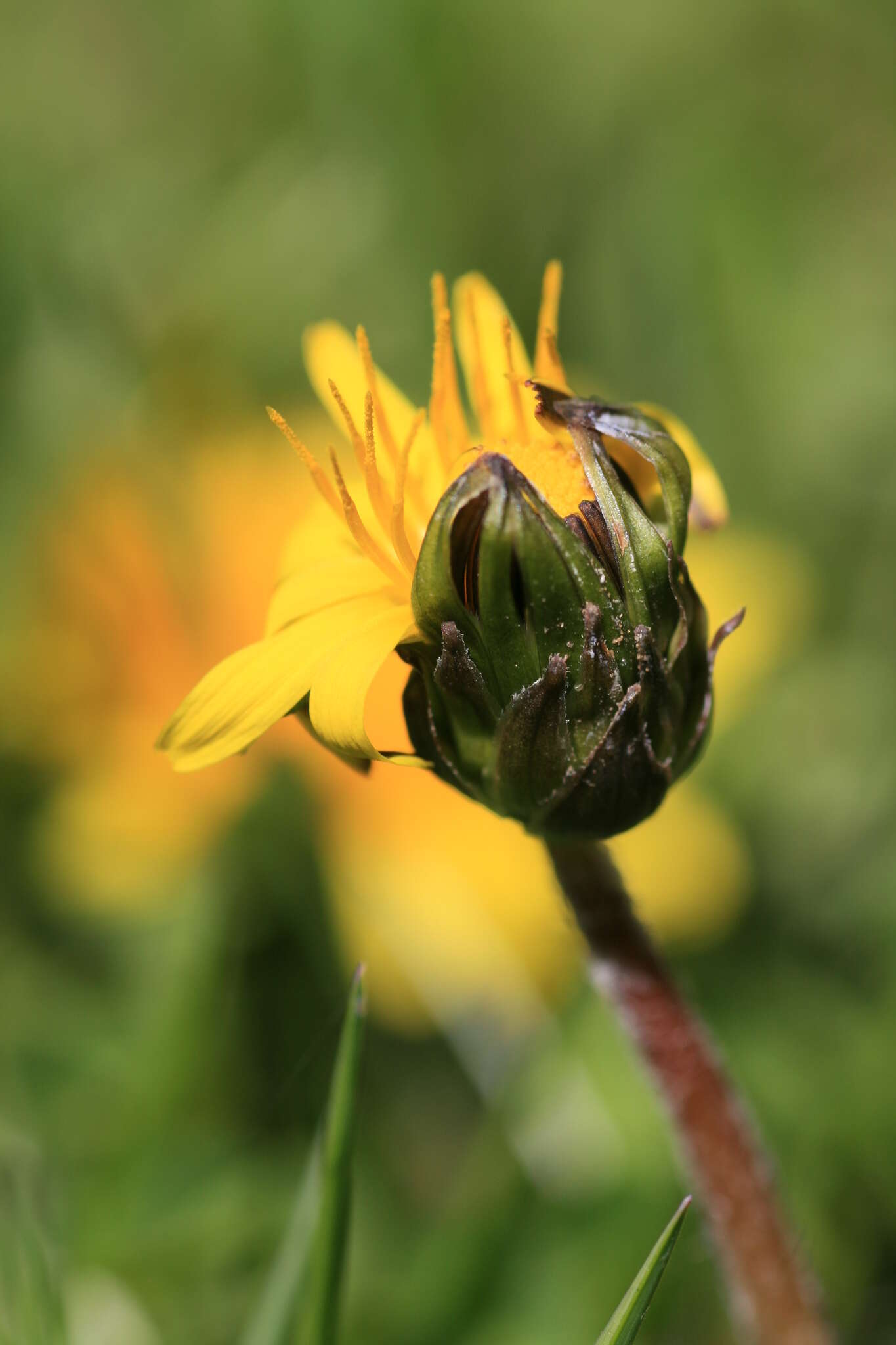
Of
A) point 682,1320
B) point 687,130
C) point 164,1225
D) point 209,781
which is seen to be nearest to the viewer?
point 164,1225

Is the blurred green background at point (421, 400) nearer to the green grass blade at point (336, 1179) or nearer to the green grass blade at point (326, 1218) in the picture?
the green grass blade at point (326, 1218)

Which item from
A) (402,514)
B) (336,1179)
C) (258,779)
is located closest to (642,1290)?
(336,1179)

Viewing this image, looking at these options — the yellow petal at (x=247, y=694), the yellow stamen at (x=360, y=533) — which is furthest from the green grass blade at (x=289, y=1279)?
the yellow stamen at (x=360, y=533)

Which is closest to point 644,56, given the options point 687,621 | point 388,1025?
point 388,1025

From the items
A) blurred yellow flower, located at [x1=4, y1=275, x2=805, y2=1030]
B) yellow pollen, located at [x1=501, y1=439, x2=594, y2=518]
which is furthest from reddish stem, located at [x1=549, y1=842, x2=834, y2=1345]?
blurred yellow flower, located at [x1=4, y1=275, x2=805, y2=1030]

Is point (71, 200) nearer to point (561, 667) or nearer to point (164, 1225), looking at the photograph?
point (164, 1225)

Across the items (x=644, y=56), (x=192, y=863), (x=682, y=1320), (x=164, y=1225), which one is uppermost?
(x=644, y=56)

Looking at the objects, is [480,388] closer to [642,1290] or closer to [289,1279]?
[642,1290]
